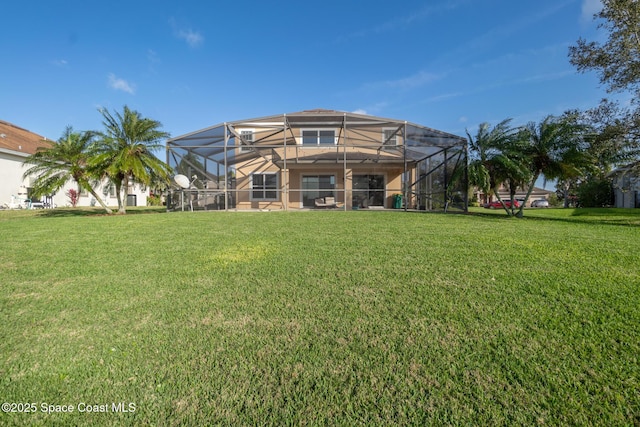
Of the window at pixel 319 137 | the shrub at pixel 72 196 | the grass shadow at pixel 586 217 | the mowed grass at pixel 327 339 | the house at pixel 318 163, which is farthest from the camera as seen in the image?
the shrub at pixel 72 196

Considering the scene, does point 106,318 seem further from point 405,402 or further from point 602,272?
point 602,272

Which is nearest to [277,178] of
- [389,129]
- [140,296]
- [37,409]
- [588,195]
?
[389,129]

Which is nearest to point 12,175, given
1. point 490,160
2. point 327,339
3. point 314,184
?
point 314,184

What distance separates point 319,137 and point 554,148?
11.0m

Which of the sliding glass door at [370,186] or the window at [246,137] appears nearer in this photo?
the window at [246,137]

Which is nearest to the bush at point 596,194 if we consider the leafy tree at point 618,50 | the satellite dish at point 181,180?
the leafy tree at point 618,50

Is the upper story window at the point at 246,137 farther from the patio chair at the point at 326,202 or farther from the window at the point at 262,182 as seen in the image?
the patio chair at the point at 326,202

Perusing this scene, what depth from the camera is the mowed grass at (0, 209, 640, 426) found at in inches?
60.5

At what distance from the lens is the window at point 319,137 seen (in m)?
16.1

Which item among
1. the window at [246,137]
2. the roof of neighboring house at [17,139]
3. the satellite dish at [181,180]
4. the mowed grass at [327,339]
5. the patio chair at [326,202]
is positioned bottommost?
the mowed grass at [327,339]

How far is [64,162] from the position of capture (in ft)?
40.7

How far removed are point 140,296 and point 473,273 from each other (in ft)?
13.2

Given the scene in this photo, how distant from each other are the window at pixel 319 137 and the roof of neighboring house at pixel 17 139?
17.0 meters

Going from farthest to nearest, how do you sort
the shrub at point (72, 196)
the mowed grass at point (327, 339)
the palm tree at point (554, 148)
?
the shrub at point (72, 196)
the palm tree at point (554, 148)
the mowed grass at point (327, 339)
